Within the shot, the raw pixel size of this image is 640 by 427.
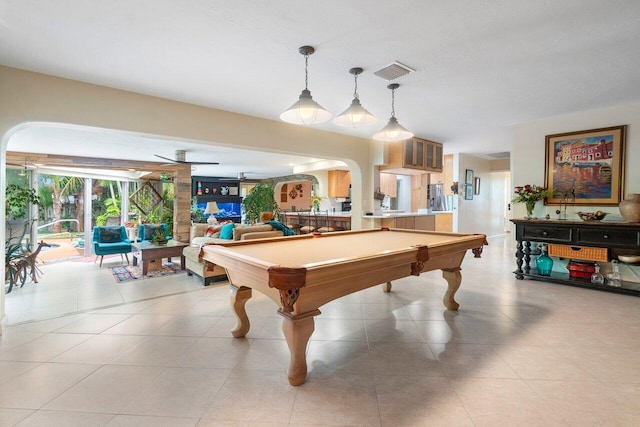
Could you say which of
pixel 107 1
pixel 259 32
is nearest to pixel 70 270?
pixel 107 1

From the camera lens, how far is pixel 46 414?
67.3 inches

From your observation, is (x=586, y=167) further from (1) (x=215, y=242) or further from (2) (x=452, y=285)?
(1) (x=215, y=242)

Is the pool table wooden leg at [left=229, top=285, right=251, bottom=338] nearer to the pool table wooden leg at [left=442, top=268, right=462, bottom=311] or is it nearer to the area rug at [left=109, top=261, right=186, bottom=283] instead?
the pool table wooden leg at [left=442, top=268, right=462, bottom=311]

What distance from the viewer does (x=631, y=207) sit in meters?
3.77

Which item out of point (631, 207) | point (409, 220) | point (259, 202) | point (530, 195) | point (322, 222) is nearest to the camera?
point (631, 207)

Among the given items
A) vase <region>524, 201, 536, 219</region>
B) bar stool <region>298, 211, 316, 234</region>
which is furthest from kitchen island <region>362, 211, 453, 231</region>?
vase <region>524, 201, 536, 219</region>

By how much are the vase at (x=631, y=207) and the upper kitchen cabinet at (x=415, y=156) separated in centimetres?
304

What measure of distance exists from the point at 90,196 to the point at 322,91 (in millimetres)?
7197

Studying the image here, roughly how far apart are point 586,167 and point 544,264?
1510 millimetres

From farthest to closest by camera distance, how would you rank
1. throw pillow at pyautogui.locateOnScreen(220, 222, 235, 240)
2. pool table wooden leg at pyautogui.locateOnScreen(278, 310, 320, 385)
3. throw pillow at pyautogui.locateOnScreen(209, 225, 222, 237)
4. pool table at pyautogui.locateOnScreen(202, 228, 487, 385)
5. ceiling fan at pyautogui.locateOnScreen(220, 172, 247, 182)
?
ceiling fan at pyautogui.locateOnScreen(220, 172, 247, 182) < throw pillow at pyautogui.locateOnScreen(209, 225, 222, 237) < throw pillow at pyautogui.locateOnScreen(220, 222, 235, 240) < pool table wooden leg at pyautogui.locateOnScreen(278, 310, 320, 385) < pool table at pyautogui.locateOnScreen(202, 228, 487, 385)

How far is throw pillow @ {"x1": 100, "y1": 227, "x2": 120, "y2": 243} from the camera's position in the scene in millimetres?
6271

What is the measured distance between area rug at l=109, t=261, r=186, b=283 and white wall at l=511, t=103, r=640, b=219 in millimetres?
6052

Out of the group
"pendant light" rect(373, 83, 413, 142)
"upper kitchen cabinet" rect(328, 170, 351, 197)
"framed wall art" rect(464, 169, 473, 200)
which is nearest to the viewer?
"pendant light" rect(373, 83, 413, 142)

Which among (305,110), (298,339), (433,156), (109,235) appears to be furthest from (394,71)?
(109,235)
